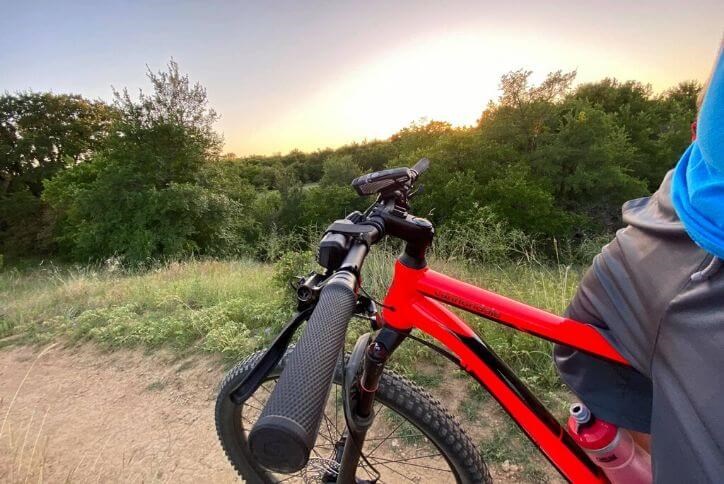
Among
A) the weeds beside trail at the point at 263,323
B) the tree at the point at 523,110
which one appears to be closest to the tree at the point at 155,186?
the weeds beside trail at the point at 263,323

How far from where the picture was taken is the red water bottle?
3.86 feet

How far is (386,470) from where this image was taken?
2.16 meters

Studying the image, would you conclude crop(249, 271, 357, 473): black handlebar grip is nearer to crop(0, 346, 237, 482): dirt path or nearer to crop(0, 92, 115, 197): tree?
crop(0, 346, 237, 482): dirt path

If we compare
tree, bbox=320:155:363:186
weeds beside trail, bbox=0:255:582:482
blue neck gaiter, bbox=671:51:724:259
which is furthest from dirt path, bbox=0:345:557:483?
tree, bbox=320:155:363:186

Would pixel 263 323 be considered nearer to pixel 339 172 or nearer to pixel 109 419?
pixel 109 419

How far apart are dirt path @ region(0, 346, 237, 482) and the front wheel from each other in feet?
2.39

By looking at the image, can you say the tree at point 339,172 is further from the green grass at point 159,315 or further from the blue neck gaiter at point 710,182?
the blue neck gaiter at point 710,182

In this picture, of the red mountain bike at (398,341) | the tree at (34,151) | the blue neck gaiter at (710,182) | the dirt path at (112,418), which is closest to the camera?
the blue neck gaiter at (710,182)

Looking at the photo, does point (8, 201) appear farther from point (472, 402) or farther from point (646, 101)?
point (646, 101)

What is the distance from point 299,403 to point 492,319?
0.85 meters

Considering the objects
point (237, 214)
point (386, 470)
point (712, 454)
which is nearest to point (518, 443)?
point (386, 470)

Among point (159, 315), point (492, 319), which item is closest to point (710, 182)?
point (492, 319)

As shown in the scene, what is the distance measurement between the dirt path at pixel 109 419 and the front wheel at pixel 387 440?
73 cm

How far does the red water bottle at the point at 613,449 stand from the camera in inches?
46.4
